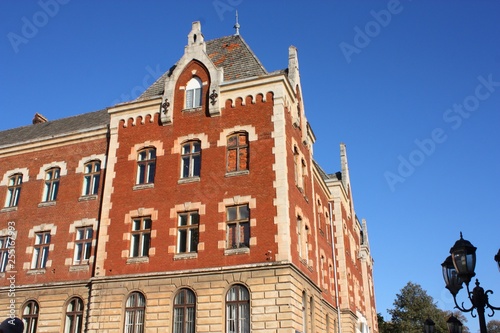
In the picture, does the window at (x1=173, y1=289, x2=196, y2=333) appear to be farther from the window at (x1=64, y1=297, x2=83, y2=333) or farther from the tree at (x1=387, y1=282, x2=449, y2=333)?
the tree at (x1=387, y1=282, x2=449, y2=333)

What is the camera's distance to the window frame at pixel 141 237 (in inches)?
987

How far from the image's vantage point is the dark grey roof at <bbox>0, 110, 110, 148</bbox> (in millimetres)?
34250

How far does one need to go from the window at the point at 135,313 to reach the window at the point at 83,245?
417 centimetres

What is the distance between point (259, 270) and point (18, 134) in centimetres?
2481

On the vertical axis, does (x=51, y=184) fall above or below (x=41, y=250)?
above

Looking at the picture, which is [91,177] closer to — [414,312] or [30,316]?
[30,316]

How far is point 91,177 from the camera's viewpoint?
95.0ft

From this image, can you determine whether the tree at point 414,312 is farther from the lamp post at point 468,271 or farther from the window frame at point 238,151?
the lamp post at point 468,271

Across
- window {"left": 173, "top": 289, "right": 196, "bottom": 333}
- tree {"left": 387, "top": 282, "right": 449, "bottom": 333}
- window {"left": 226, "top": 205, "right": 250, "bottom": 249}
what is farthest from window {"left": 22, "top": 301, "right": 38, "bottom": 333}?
tree {"left": 387, "top": 282, "right": 449, "bottom": 333}

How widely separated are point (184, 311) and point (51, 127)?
20377mm

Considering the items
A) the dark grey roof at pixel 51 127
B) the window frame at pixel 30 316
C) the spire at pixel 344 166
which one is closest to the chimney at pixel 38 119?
the dark grey roof at pixel 51 127

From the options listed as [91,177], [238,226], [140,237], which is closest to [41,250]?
[91,177]

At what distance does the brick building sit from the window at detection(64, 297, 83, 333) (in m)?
0.06

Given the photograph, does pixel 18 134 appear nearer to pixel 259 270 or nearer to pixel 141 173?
pixel 141 173
